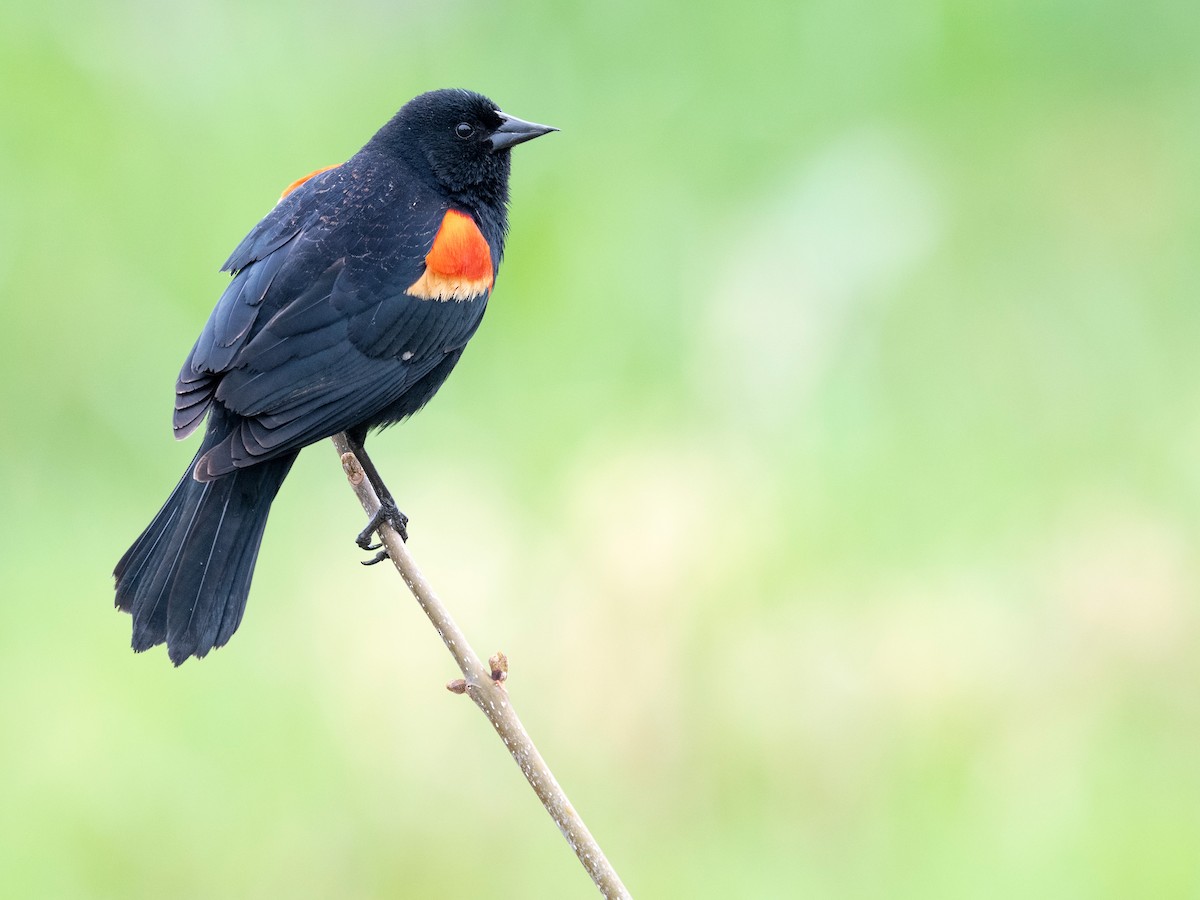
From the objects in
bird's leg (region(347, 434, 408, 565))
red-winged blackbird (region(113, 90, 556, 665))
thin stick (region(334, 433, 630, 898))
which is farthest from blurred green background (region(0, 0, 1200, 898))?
thin stick (region(334, 433, 630, 898))

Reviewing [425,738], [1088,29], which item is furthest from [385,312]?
[1088,29]

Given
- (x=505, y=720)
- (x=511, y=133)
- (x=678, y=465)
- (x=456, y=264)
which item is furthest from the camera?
(x=678, y=465)

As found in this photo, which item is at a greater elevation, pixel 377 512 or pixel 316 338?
pixel 316 338

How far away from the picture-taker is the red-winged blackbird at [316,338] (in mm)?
2227

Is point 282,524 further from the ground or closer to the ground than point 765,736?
further from the ground

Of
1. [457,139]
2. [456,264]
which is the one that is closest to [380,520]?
[456,264]

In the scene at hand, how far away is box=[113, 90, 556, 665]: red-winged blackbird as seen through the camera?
2227 mm

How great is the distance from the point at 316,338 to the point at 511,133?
630 millimetres

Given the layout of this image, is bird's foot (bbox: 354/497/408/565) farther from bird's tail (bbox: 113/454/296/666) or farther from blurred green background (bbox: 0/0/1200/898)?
blurred green background (bbox: 0/0/1200/898)

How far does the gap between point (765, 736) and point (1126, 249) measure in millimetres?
2214

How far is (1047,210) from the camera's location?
4887mm

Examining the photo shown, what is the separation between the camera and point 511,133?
2725 mm

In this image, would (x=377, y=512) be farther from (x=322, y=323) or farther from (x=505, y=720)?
(x=505, y=720)

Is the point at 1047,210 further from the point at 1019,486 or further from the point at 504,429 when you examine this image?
the point at 504,429
